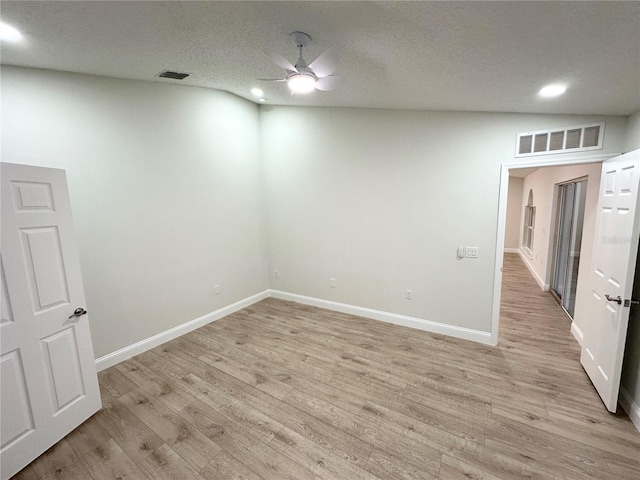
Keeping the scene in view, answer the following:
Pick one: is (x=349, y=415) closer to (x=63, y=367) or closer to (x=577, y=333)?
(x=63, y=367)

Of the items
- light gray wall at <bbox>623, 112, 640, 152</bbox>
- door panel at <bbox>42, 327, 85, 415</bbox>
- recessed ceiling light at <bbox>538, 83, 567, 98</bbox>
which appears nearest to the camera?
door panel at <bbox>42, 327, 85, 415</bbox>

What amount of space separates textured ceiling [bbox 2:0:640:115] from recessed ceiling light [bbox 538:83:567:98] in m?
0.07

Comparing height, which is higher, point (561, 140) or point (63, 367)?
point (561, 140)

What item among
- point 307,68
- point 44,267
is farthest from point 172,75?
point 44,267

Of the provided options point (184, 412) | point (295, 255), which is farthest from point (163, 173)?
point (184, 412)

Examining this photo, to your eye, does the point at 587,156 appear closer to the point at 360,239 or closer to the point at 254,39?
the point at 360,239

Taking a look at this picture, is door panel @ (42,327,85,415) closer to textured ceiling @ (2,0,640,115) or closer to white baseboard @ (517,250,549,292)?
textured ceiling @ (2,0,640,115)

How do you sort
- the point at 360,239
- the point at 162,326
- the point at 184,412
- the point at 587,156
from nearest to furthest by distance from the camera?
the point at 184,412
the point at 587,156
the point at 162,326
the point at 360,239

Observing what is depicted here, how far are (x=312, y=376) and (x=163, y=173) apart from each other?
2920 millimetres

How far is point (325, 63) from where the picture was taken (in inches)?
74.4

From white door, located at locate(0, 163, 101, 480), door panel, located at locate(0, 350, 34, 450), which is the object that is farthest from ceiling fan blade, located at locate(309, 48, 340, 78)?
door panel, located at locate(0, 350, 34, 450)

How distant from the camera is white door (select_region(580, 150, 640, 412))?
6.91ft

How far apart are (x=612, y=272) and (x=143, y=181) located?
470cm

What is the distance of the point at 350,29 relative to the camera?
5.72 ft
